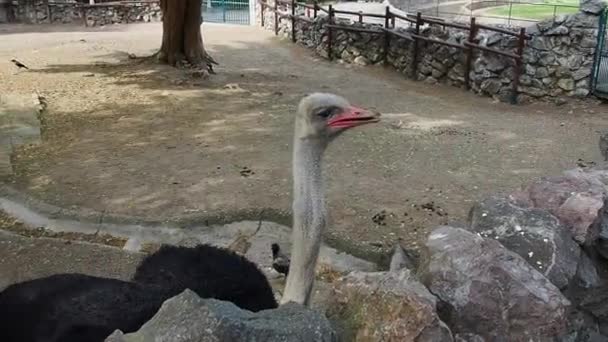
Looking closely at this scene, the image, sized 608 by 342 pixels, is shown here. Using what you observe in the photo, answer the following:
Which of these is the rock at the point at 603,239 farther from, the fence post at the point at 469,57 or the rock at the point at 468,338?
the fence post at the point at 469,57

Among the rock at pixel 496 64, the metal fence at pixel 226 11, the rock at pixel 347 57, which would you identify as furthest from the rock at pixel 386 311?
the metal fence at pixel 226 11

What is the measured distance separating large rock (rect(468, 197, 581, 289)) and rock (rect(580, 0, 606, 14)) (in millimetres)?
6956

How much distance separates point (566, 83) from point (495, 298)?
25.0ft

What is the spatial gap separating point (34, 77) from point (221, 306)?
8779 mm

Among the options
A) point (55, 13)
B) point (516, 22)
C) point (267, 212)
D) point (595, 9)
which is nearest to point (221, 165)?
point (267, 212)

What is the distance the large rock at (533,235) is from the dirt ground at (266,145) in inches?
65.4

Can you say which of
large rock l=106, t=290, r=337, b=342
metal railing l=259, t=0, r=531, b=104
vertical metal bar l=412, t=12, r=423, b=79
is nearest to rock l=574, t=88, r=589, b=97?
metal railing l=259, t=0, r=531, b=104

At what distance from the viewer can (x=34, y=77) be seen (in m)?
9.39

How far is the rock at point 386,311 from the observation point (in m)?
1.67

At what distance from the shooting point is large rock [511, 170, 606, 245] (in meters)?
2.55

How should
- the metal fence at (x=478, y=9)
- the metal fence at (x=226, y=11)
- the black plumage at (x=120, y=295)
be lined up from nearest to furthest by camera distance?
the black plumage at (x=120, y=295), the metal fence at (x=226, y=11), the metal fence at (x=478, y=9)

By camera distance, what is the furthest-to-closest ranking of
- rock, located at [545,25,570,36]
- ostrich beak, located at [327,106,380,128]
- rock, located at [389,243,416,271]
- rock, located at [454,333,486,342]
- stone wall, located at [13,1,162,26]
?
stone wall, located at [13,1,162,26] → rock, located at [545,25,570,36] → rock, located at [389,243,416,271] → ostrich beak, located at [327,106,380,128] → rock, located at [454,333,486,342]

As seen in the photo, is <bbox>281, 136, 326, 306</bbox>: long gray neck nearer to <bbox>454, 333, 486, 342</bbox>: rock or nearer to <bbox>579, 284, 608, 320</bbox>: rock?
<bbox>454, 333, 486, 342</bbox>: rock

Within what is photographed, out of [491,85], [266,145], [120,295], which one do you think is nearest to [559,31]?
[491,85]
